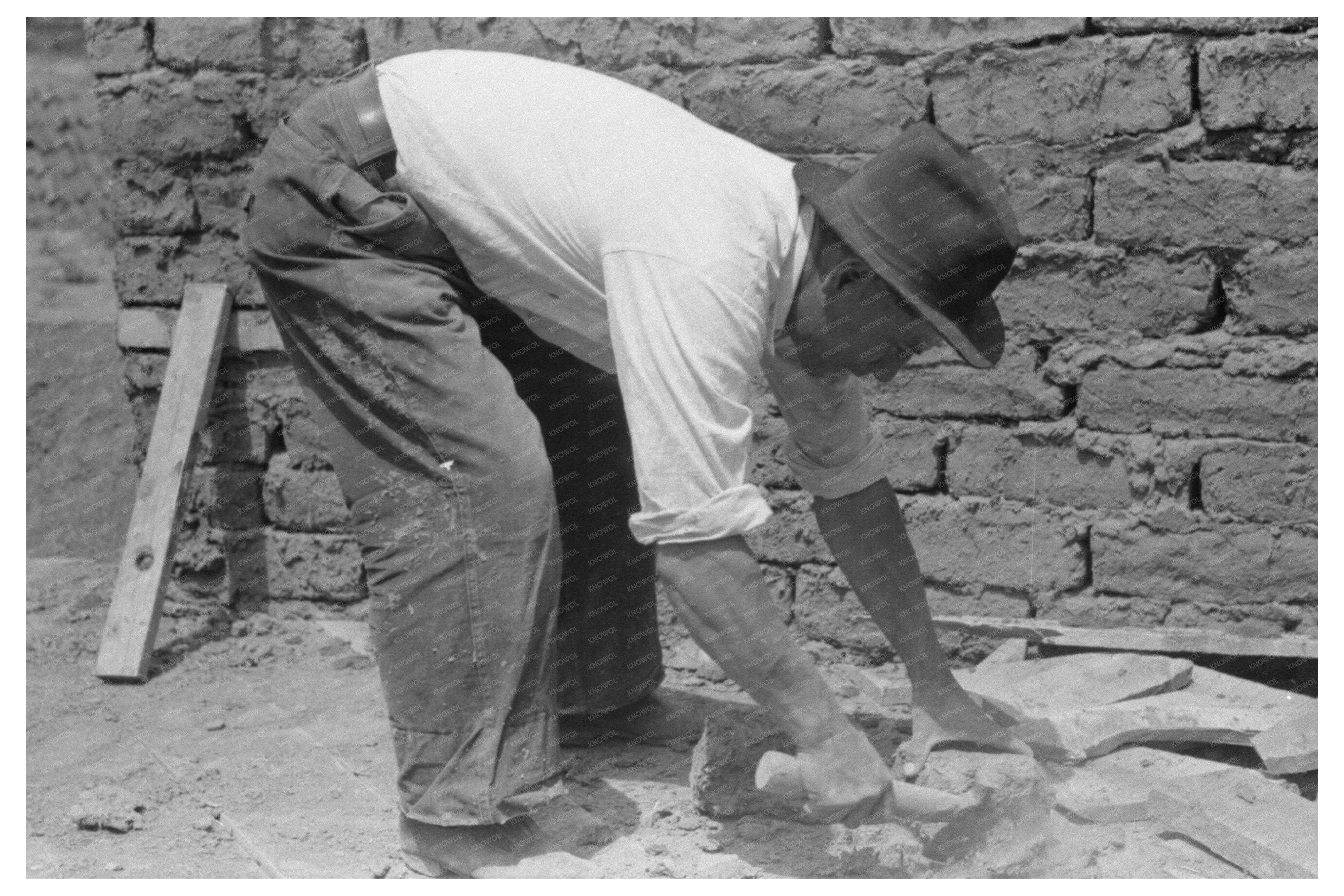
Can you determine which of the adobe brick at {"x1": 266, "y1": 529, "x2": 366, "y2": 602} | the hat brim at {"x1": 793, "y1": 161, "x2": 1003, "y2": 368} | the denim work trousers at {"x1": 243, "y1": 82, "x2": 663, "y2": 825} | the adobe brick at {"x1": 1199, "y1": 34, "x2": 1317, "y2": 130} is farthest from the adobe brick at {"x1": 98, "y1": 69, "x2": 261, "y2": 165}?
the adobe brick at {"x1": 1199, "y1": 34, "x2": 1317, "y2": 130}

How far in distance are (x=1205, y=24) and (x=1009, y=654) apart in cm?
167

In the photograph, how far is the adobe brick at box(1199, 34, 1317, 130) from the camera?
343cm

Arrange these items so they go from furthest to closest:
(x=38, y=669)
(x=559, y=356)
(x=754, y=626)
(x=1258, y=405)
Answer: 1. (x=38, y=669)
2. (x=1258, y=405)
3. (x=559, y=356)
4. (x=754, y=626)

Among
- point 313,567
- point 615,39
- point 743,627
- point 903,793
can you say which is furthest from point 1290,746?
point 313,567

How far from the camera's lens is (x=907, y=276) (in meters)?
2.53

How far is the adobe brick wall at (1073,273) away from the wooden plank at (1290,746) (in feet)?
1.73

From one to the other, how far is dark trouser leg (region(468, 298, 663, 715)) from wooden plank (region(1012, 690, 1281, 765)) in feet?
3.17

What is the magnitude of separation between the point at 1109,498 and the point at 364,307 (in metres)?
2.10

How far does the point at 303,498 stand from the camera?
4.47 metres

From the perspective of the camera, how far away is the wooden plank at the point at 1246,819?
2783 mm

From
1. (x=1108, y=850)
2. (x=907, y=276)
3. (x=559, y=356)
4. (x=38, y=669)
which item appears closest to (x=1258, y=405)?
(x=1108, y=850)

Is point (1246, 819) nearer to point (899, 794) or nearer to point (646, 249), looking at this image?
point (899, 794)

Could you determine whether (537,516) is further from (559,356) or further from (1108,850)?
(1108,850)

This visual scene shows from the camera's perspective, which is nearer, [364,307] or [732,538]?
[732,538]
